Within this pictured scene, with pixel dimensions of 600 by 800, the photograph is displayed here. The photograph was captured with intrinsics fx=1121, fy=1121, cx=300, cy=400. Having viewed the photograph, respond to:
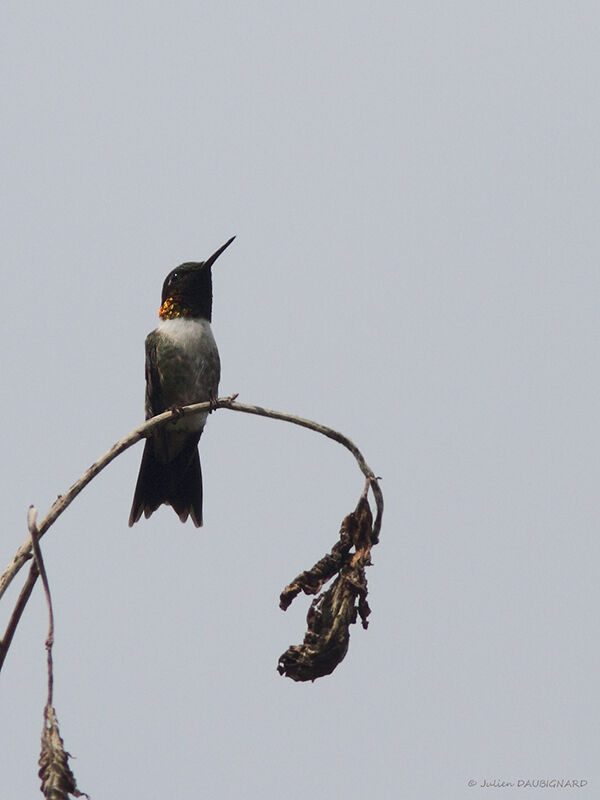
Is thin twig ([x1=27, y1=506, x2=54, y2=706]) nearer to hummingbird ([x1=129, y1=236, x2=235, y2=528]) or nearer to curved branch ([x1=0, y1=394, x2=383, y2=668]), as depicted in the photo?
curved branch ([x1=0, y1=394, x2=383, y2=668])

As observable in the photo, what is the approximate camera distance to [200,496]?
7.68 meters

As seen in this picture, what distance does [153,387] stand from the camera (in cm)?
798

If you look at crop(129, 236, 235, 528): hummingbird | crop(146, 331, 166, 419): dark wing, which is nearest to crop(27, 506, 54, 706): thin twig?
crop(129, 236, 235, 528): hummingbird

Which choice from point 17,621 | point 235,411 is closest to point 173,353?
point 235,411

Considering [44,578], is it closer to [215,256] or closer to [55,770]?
[55,770]

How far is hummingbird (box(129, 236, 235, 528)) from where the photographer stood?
25.0 feet

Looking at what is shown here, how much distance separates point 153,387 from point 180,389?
0.84 ft

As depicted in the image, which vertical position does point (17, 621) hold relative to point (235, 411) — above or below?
below

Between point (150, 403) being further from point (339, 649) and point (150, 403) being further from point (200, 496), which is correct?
point (339, 649)

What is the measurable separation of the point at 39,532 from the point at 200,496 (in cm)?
428

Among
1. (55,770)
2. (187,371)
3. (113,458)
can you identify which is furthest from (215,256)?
(55,770)

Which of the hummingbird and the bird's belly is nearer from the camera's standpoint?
the hummingbird

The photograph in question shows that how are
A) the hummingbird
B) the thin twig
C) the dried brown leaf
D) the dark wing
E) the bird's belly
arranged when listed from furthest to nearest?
the dark wing → the bird's belly → the hummingbird → the thin twig → the dried brown leaf

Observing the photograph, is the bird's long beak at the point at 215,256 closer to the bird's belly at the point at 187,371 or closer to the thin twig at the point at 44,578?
the bird's belly at the point at 187,371
